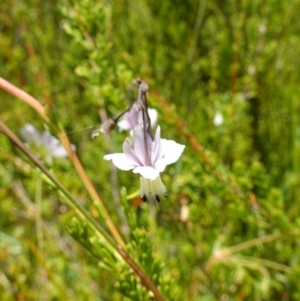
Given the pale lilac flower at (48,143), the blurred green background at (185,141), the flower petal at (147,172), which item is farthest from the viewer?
the pale lilac flower at (48,143)

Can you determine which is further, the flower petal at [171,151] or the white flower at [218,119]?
the white flower at [218,119]

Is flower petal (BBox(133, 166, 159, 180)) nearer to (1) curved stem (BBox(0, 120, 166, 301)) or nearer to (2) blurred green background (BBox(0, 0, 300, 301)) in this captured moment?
(1) curved stem (BBox(0, 120, 166, 301))

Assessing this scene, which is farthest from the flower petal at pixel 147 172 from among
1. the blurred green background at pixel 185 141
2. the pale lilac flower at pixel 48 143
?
the pale lilac flower at pixel 48 143

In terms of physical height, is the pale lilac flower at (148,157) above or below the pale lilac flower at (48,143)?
below

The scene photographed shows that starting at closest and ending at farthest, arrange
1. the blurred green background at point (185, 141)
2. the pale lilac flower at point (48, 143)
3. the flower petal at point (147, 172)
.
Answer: the flower petal at point (147, 172), the blurred green background at point (185, 141), the pale lilac flower at point (48, 143)

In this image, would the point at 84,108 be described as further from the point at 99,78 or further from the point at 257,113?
the point at 99,78

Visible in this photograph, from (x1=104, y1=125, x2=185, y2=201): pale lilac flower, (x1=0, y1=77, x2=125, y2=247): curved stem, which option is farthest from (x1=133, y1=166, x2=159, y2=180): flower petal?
(x1=0, y1=77, x2=125, y2=247): curved stem

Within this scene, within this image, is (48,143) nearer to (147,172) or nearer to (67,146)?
(67,146)

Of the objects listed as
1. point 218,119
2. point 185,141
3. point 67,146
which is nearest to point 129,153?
point 67,146

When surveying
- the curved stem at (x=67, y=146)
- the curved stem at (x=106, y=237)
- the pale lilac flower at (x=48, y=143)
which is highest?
the pale lilac flower at (x=48, y=143)

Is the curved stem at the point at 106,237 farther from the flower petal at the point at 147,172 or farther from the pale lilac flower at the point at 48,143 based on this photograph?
the pale lilac flower at the point at 48,143
